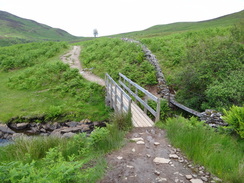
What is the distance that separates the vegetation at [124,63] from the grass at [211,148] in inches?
346

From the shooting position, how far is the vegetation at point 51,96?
1298 cm

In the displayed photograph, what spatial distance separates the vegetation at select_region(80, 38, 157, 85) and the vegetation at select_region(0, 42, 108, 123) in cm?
286

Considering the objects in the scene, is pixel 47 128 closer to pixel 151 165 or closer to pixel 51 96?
pixel 51 96

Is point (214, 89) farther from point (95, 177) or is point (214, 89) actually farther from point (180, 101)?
point (95, 177)

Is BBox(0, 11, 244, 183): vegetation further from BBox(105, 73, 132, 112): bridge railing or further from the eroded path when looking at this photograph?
BBox(105, 73, 132, 112): bridge railing

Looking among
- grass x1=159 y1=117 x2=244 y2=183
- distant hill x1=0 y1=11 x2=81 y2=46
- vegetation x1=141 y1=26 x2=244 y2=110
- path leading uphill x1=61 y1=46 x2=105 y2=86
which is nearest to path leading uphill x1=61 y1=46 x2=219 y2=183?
grass x1=159 y1=117 x2=244 y2=183

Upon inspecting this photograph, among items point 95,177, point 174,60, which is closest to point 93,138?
point 95,177

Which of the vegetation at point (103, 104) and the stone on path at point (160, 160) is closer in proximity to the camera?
the vegetation at point (103, 104)

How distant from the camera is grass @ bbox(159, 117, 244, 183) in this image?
3786 millimetres

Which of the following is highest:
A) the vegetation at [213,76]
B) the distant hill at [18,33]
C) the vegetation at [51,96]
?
the distant hill at [18,33]

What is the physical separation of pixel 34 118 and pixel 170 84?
1051 cm

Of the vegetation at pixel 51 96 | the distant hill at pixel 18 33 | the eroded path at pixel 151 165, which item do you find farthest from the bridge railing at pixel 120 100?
the distant hill at pixel 18 33

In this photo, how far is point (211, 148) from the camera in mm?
4691

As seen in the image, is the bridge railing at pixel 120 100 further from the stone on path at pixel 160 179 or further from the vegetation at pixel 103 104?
the stone on path at pixel 160 179
